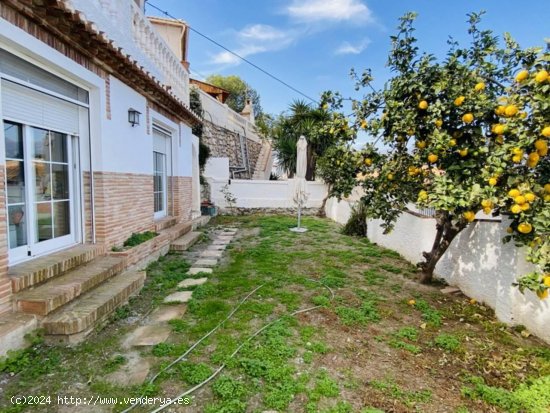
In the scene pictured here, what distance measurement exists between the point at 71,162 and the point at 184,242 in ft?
12.1

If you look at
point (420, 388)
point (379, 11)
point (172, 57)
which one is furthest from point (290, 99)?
point (420, 388)

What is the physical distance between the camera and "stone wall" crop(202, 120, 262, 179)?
677 inches

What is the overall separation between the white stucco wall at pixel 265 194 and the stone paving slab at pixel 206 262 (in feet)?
28.7

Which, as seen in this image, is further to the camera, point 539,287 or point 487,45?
point 487,45

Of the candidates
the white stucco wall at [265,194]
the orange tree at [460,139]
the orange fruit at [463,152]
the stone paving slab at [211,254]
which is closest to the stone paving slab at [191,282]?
the stone paving slab at [211,254]

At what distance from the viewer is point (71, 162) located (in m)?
4.75

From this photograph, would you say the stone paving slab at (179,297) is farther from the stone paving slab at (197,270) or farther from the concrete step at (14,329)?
the concrete step at (14,329)

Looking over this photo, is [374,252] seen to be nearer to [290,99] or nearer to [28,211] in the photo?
[28,211]

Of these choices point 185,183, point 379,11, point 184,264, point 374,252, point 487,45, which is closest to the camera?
point 487,45

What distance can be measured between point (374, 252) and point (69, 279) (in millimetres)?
6829

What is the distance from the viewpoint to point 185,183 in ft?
32.9

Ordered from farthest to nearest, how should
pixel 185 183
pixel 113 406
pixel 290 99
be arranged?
pixel 290 99
pixel 185 183
pixel 113 406

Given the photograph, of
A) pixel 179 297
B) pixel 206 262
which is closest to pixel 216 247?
pixel 206 262

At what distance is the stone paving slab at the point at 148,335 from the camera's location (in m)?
3.49
